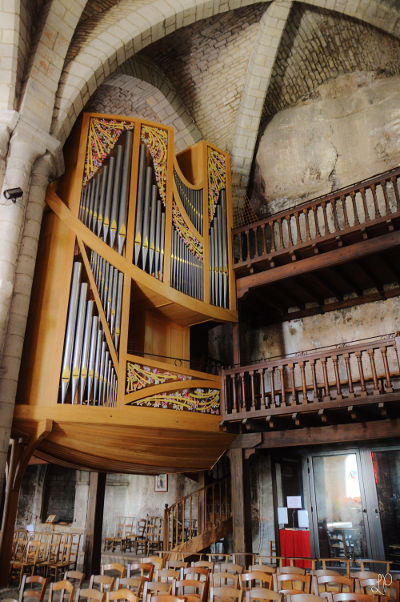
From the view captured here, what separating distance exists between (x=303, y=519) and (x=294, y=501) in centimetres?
41

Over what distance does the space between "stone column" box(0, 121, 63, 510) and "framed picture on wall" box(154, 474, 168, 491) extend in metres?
7.02

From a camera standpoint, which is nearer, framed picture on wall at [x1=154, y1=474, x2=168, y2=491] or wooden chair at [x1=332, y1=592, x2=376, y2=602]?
wooden chair at [x1=332, y1=592, x2=376, y2=602]

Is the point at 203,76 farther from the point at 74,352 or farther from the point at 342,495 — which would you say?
the point at 342,495

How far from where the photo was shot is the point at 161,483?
12969 mm

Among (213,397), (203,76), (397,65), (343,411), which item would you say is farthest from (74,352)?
(397,65)

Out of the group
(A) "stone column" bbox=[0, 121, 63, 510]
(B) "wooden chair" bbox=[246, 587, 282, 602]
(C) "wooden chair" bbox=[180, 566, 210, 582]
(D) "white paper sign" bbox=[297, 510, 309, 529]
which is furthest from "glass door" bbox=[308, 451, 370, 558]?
(A) "stone column" bbox=[0, 121, 63, 510]

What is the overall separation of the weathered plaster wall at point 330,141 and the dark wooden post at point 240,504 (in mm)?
6578

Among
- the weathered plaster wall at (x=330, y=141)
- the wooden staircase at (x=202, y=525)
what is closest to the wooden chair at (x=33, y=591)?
the wooden staircase at (x=202, y=525)

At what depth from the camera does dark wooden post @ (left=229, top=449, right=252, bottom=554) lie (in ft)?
27.7

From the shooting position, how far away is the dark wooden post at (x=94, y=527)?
9.66 meters

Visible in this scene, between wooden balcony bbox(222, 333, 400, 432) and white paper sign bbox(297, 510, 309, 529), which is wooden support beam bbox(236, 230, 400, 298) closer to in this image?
wooden balcony bbox(222, 333, 400, 432)

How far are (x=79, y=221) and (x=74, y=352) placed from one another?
2274 mm

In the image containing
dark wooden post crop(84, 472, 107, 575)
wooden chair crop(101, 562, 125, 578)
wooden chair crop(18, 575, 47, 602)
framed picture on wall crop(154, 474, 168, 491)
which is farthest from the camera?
framed picture on wall crop(154, 474, 168, 491)

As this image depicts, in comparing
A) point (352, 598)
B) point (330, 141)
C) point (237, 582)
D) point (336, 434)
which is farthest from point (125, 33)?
point (352, 598)
